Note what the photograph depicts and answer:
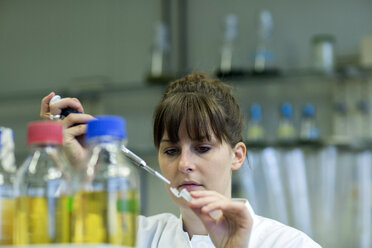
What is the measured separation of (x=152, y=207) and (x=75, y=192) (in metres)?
2.35

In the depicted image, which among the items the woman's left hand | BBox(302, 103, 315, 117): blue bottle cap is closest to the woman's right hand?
the woman's left hand

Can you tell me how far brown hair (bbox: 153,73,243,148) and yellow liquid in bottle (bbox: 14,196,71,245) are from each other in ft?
2.26

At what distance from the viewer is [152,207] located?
313 centimetres

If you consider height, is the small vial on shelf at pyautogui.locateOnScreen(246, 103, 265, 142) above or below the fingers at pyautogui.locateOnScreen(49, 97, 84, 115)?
below

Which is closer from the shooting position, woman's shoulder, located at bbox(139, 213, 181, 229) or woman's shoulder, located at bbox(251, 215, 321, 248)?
woman's shoulder, located at bbox(251, 215, 321, 248)

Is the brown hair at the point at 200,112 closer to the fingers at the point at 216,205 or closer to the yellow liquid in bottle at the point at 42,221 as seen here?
the fingers at the point at 216,205

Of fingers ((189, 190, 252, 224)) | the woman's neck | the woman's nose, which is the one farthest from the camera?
the woman's neck

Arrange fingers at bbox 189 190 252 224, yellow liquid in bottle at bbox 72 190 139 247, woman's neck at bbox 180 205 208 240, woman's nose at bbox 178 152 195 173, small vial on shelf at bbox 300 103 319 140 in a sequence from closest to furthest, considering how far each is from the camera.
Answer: yellow liquid in bottle at bbox 72 190 139 247, fingers at bbox 189 190 252 224, woman's nose at bbox 178 152 195 173, woman's neck at bbox 180 205 208 240, small vial on shelf at bbox 300 103 319 140

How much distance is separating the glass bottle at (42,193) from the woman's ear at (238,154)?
85cm

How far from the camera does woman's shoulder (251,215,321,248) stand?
146 centimetres

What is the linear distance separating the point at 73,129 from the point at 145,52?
6.66ft

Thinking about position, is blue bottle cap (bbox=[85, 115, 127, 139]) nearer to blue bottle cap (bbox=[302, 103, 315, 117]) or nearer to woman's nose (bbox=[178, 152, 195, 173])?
woman's nose (bbox=[178, 152, 195, 173])

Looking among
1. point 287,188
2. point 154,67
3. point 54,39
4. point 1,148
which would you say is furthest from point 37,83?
point 1,148

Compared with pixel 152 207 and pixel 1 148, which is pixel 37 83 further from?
pixel 1 148
